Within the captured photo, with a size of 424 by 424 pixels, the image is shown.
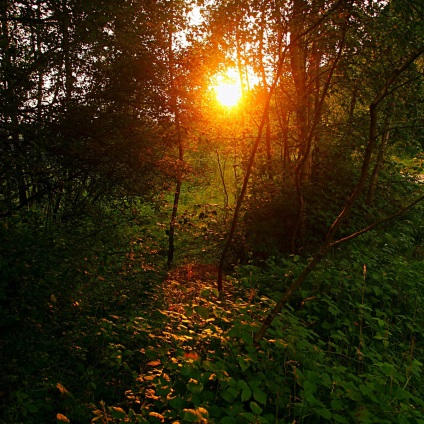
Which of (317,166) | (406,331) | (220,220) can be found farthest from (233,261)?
(406,331)

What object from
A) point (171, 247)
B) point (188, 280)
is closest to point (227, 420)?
point (188, 280)

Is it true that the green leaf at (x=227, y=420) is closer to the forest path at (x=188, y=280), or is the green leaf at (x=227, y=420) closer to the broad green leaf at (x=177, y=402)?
the broad green leaf at (x=177, y=402)

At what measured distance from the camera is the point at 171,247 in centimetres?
830

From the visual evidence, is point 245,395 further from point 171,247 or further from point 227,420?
point 171,247

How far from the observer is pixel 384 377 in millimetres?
2791

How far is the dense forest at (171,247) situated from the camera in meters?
2.50

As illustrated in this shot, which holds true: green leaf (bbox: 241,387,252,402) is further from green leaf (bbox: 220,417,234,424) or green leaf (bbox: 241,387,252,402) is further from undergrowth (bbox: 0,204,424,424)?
green leaf (bbox: 220,417,234,424)

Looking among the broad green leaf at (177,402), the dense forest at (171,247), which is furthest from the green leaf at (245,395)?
the broad green leaf at (177,402)

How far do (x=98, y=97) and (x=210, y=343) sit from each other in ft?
13.3

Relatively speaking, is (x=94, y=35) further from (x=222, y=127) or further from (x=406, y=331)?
(x=406, y=331)

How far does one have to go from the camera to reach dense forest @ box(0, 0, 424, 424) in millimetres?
2502

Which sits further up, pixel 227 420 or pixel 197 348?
pixel 227 420

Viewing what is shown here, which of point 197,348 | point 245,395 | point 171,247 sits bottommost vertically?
point 171,247

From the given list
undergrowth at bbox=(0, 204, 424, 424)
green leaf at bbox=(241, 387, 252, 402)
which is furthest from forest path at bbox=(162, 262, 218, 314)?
green leaf at bbox=(241, 387, 252, 402)
